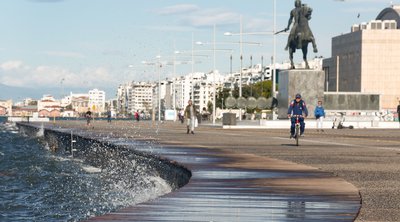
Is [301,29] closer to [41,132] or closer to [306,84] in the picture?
[306,84]

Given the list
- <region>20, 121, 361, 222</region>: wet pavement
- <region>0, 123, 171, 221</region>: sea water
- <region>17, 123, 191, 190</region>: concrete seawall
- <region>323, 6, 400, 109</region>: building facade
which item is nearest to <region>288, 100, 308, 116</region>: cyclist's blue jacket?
<region>17, 123, 191, 190</region>: concrete seawall

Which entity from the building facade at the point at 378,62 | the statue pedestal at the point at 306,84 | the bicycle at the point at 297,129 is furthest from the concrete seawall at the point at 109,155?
the building facade at the point at 378,62

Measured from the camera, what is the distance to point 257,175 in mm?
15125

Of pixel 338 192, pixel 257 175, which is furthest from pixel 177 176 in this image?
pixel 338 192

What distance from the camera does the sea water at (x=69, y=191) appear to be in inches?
694

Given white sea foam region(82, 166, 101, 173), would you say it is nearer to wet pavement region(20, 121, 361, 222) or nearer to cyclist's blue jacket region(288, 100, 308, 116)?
cyclist's blue jacket region(288, 100, 308, 116)

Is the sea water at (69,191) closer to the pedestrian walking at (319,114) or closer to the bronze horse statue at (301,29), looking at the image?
the pedestrian walking at (319,114)

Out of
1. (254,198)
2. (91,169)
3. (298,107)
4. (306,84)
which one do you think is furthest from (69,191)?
(306,84)

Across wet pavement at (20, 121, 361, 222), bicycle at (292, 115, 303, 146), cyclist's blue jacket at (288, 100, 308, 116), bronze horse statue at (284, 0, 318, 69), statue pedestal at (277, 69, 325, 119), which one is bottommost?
wet pavement at (20, 121, 361, 222)

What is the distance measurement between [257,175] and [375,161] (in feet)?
19.9

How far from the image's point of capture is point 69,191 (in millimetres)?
24031

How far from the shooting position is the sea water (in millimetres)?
17625

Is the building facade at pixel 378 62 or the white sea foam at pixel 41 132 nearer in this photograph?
the white sea foam at pixel 41 132

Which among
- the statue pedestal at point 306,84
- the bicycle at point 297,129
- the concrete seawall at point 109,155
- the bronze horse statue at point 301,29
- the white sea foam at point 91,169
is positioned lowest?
the white sea foam at point 91,169
